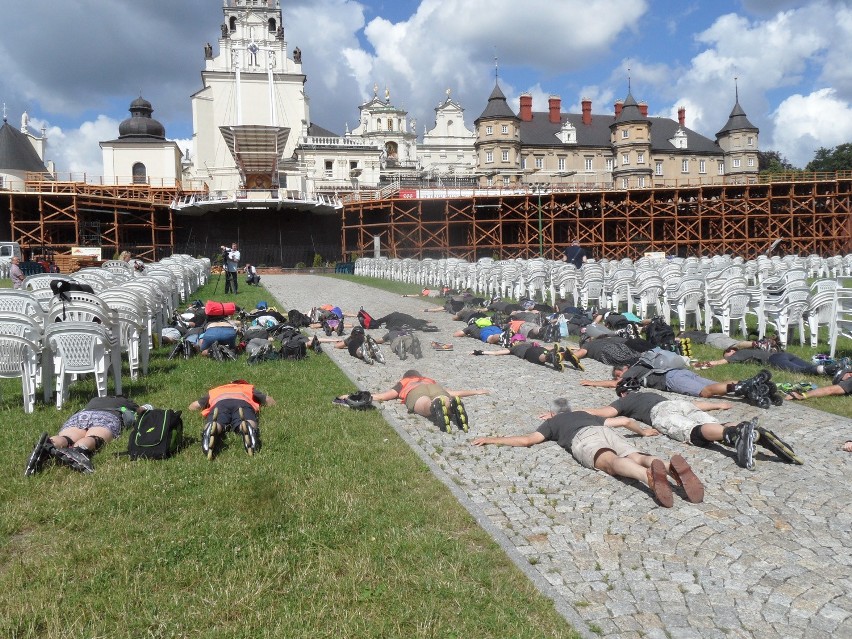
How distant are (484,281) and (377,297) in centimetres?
328

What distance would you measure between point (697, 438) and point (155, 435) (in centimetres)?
443

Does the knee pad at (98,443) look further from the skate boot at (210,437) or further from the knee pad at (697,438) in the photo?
the knee pad at (697,438)

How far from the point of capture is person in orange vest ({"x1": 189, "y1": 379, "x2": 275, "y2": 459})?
224 inches

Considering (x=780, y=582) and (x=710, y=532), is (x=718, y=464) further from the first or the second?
(x=780, y=582)

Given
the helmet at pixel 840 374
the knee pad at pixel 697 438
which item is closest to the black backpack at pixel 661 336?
the helmet at pixel 840 374

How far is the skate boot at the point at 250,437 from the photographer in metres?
5.70

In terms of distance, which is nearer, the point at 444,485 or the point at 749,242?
the point at 444,485

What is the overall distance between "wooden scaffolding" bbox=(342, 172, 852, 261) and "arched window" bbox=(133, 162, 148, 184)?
24.0 m

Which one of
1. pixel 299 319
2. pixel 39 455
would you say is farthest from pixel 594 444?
pixel 299 319

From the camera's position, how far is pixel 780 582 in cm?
353

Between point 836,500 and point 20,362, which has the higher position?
point 20,362

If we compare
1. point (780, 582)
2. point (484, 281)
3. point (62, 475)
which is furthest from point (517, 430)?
point (484, 281)

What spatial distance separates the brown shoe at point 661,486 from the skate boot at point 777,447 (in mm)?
1259

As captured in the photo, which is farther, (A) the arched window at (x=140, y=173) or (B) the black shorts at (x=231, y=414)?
(A) the arched window at (x=140, y=173)
